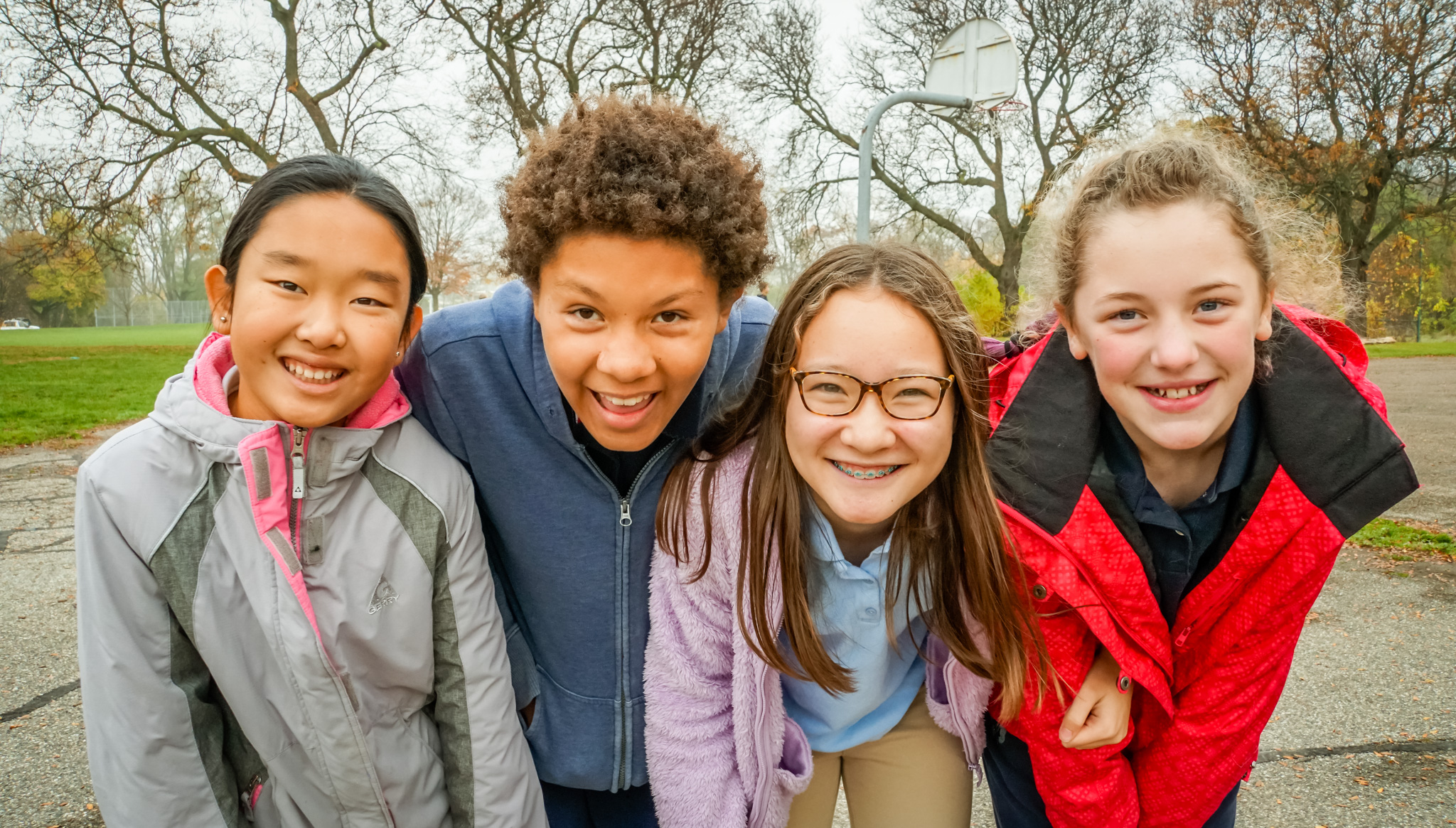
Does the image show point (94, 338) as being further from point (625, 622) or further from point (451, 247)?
point (625, 622)

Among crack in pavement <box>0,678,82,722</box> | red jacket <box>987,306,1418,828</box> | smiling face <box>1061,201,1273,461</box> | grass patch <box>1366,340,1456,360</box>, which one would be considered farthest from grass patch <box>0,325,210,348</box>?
grass patch <box>1366,340,1456,360</box>

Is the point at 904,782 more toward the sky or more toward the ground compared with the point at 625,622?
more toward the ground

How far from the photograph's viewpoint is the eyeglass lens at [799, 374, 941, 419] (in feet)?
5.52

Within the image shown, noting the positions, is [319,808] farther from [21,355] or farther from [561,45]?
[21,355]

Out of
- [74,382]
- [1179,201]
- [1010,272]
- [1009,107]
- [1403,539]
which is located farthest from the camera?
[1010,272]

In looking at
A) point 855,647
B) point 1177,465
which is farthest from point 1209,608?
point 855,647

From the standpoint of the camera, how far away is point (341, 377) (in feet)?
5.36

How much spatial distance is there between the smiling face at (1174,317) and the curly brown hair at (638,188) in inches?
28.9

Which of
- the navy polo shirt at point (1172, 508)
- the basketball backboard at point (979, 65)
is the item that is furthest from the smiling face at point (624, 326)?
the basketball backboard at point (979, 65)

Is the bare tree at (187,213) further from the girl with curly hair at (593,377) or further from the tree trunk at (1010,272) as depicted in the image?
the tree trunk at (1010,272)

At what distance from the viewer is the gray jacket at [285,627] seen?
4.92 ft

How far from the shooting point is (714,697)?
183 centimetres

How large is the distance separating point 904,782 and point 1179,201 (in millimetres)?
1455

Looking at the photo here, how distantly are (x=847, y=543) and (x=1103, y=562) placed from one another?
1.82 feet
